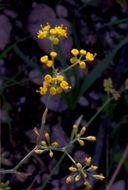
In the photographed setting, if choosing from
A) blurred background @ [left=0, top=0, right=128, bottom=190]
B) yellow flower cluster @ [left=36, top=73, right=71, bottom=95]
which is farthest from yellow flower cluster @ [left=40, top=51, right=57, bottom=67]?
blurred background @ [left=0, top=0, right=128, bottom=190]

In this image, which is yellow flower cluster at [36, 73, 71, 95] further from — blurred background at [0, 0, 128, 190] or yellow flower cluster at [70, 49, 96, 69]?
blurred background at [0, 0, 128, 190]

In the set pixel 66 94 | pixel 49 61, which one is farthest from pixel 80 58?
pixel 66 94

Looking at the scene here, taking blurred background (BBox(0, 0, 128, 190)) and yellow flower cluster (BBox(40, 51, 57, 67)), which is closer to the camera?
yellow flower cluster (BBox(40, 51, 57, 67))

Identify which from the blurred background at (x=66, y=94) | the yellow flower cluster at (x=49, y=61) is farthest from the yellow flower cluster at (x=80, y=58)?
the blurred background at (x=66, y=94)

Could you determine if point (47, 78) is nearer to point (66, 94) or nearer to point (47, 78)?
point (47, 78)

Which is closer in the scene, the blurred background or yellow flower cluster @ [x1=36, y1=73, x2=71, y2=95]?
yellow flower cluster @ [x1=36, y1=73, x2=71, y2=95]

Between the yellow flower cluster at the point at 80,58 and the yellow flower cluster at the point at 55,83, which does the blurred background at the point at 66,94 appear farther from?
the yellow flower cluster at the point at 55,83

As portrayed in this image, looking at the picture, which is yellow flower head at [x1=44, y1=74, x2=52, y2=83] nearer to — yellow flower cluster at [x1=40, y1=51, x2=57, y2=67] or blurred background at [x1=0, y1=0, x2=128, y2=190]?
yellow flower cluster at [x1=40, y1=51, x2=57, y2=67]

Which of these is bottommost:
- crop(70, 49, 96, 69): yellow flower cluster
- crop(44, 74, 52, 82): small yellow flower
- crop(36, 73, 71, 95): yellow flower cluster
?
crop(36, 73, 71, 95): yellow flower cluster

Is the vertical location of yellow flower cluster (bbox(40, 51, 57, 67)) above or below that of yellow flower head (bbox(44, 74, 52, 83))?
above
